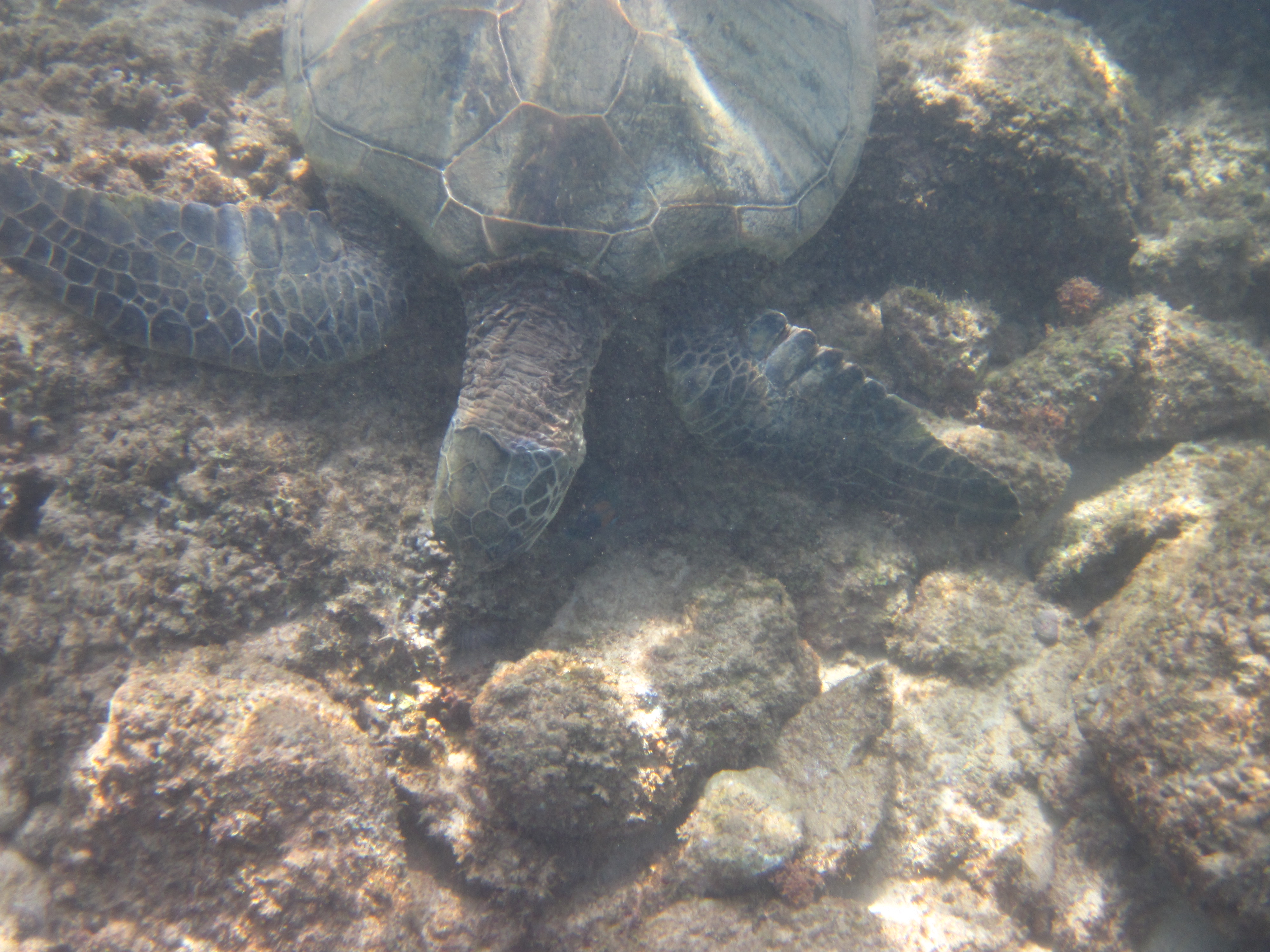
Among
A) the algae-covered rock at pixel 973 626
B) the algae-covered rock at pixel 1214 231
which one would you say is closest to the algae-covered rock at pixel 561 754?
the algae-covered rock at pixel 973 626

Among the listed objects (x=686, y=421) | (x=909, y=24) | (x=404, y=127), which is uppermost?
(x=909, y=24)

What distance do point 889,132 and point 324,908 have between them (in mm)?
4884

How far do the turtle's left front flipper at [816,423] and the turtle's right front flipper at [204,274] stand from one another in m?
1.73

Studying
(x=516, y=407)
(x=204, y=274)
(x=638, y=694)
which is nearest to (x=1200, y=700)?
(x=638, y=694)

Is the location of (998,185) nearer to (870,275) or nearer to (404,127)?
(870,275)

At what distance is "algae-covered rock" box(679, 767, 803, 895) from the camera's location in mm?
2357

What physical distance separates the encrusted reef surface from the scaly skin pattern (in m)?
0.29

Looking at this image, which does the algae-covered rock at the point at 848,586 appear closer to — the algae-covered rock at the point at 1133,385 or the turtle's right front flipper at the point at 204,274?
the algae-covered rock at the point at 1133,385

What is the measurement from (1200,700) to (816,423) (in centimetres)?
193

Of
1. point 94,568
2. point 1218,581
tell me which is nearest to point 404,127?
point 94,568

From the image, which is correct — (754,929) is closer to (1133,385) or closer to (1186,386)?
(1133,385)

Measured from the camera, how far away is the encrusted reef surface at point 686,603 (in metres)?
2.07

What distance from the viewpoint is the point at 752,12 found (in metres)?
3.18

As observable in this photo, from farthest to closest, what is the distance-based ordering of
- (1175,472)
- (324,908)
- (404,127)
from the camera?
(1175,472), (404,127), (324,908)
